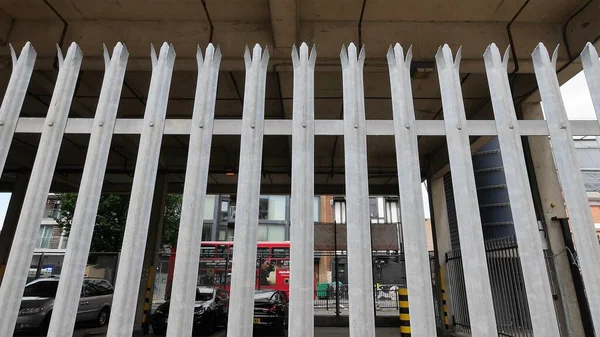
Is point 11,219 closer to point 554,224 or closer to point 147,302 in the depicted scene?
point 147,302

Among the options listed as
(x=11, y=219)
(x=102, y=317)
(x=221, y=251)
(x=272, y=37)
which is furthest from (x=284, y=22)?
(x=221, y=251)

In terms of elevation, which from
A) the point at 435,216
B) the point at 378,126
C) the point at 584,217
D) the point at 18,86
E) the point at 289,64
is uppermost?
the point at 289,64

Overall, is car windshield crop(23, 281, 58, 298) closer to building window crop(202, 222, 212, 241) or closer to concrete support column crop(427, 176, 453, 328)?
concrete support column crop(427, 176, 453, 328)

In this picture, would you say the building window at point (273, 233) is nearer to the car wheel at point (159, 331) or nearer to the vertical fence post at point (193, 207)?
the car wheel at point (159, 331)

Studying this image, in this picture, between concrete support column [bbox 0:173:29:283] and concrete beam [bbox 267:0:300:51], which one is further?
concrete support column [bbox 0:173:29:283]

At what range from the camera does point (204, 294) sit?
11.5m

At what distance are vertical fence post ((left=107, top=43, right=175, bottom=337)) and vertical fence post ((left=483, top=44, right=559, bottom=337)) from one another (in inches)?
77.0

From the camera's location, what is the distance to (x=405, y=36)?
672 centimetres

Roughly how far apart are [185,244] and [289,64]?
212 inches

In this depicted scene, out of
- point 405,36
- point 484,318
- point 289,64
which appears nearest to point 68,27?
point 289,64

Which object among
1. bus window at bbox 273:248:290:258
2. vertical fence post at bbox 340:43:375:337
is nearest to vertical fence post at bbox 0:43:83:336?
vertical fence post at bbox 340:43:375:337

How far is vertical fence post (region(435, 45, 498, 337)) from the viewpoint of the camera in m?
1.84

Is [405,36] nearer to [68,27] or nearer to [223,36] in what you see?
[223,36]

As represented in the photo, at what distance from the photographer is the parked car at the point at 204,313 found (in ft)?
34.3
